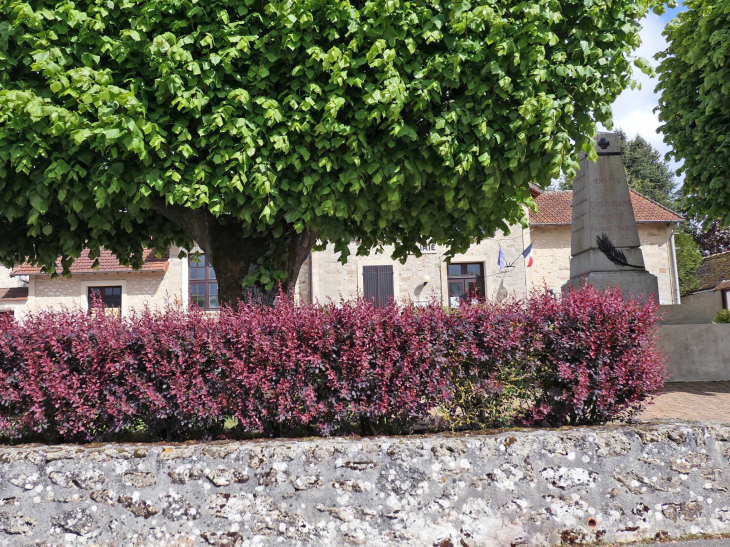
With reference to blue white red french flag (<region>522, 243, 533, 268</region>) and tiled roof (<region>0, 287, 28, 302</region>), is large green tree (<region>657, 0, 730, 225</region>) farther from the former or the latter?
tiled roof (<region>0, 287, 28, 302</region>)

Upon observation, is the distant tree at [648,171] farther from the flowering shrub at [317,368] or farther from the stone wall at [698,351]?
the flowering shrub at [317,368]

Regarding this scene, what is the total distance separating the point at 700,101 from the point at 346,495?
943 cm

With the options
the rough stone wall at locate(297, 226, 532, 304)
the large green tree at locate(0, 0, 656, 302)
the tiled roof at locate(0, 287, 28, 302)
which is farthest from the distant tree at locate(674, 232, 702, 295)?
the tiled roof at locate(0, 287, 28, 302)

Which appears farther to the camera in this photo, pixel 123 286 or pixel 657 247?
pixel 657 247

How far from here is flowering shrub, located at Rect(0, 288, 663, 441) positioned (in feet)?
13.8

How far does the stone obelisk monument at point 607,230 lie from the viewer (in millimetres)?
9391

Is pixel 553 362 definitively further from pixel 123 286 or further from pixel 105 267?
pixel 123 286

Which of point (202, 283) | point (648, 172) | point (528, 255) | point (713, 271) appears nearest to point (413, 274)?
point (528, 255)

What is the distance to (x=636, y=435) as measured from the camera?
13.6 ft

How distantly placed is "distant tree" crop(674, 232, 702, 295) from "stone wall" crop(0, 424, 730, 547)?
30871 millimetres

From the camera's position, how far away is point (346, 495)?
12.7 ft

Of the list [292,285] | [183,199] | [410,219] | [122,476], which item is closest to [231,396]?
[122,476]

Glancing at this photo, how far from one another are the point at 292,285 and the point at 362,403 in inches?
98.7

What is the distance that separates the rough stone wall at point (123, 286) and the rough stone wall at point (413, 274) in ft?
16.7
